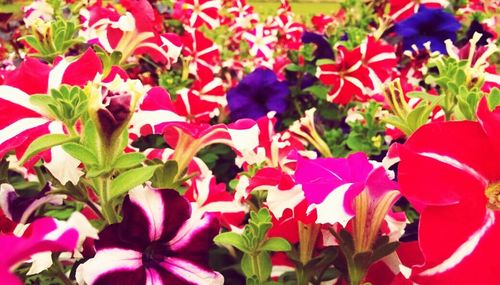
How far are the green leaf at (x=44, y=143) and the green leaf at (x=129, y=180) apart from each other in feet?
0.19

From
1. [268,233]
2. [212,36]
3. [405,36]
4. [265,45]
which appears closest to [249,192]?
[268,233]

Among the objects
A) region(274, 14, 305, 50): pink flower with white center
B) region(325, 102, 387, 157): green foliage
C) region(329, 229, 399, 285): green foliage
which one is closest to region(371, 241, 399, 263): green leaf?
region(329, 229, 399, 285): green foliage

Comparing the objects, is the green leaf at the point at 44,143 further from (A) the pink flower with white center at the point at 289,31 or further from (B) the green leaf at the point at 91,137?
(A) the pink flower with white center at the point at 289,31

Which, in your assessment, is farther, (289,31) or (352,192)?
(289,31)

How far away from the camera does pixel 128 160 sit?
575 millimetres

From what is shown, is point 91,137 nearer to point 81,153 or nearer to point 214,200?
point 81,153

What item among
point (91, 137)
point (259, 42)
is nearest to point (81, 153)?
point (91, 137)

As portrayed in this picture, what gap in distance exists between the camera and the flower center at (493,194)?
54 centimetres

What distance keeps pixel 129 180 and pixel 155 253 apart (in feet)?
0.27

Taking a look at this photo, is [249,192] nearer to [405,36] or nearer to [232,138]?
[232,138]

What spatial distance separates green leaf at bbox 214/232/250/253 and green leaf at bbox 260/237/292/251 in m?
0.02

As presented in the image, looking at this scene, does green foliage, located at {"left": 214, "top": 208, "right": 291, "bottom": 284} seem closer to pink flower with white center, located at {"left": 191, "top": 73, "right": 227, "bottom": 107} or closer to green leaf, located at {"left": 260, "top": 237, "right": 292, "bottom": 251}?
green leaf, located at {"left": 260, "top": 237, "right": 292, "bottom": 251}

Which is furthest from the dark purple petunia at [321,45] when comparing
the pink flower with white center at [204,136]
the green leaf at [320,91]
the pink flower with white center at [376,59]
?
the pink flower with white center at [204,136]

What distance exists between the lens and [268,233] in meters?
0.70
